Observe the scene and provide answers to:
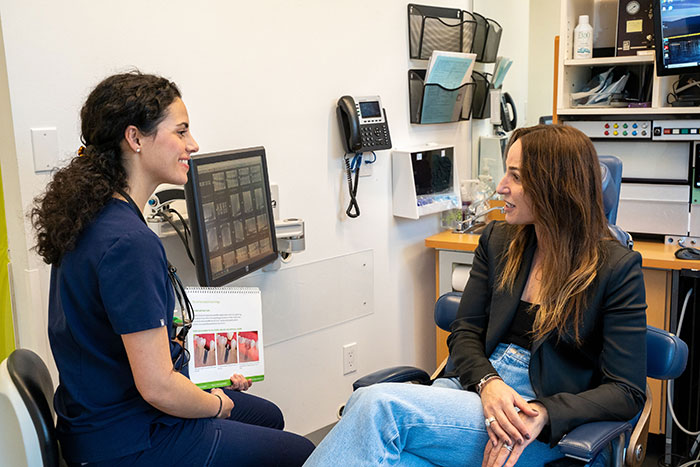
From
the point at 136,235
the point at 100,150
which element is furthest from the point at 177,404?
the point at 100,150

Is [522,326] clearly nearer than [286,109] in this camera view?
Yes

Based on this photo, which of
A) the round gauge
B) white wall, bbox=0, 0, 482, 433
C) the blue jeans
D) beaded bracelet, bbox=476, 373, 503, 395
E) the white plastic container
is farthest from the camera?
the white plastic container

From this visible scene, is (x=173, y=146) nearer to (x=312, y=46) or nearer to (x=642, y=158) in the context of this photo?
(x=312, y=46)

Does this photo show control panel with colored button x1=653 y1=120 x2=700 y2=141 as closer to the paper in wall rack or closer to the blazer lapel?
the paper in wall rack

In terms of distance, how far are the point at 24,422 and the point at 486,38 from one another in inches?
106

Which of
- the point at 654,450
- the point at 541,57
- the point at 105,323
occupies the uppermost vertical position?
the point at 541,57

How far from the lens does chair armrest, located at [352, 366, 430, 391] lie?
71.4 inches

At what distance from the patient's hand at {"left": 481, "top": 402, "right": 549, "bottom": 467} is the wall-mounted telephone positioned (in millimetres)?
1417

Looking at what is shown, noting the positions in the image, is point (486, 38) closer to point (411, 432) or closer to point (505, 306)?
point (505, 306)

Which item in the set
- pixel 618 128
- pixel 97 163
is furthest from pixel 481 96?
pixel 97 163

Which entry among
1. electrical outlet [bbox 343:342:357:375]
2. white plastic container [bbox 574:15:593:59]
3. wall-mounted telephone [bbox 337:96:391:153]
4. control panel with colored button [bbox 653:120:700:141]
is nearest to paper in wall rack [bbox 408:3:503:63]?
wall-mounted telephone [bbox 337:96:391:153]

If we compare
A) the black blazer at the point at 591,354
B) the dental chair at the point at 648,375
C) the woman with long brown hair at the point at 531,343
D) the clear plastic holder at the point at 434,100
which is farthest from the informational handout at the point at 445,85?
the black blazer at the point at 591,354

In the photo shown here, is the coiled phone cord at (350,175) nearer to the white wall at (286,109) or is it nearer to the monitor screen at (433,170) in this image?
the white wall at (286,109)

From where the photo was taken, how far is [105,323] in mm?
1438
